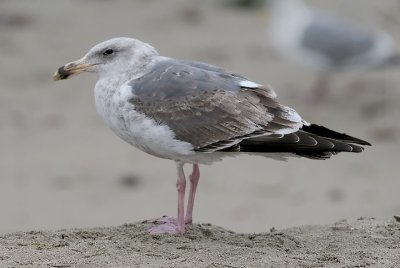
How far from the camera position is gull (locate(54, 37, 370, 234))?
5.88 metres

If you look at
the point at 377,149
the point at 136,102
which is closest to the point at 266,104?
the point at 136,102

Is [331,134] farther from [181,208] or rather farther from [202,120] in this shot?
[181,208]

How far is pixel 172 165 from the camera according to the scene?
1098 centimetres

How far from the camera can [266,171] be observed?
1095 centimetres

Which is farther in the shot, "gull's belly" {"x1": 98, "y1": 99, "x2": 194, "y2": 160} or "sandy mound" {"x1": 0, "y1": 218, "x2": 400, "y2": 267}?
"gull's belly" {"x1": 98, "y1": 99, "x2": 194, "y2": 160}

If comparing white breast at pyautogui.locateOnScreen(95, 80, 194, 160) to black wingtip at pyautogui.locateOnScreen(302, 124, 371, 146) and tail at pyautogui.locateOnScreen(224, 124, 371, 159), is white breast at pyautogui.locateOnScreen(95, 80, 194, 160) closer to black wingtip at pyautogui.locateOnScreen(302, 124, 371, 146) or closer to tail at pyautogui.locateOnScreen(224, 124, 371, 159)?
tail at pyautogui.locateOnScreen(224, 124, 371, 159)

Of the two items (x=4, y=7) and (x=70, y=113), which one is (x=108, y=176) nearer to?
(x=70, y=113)

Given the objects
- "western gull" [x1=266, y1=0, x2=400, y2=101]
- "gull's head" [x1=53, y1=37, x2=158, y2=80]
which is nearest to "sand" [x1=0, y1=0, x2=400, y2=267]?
"western gull" [x1=266, y1=0, x2=400, y2=101]

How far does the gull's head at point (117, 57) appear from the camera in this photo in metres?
6.20

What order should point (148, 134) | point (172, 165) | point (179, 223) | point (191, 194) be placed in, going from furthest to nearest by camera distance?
point (172, 165) → point (191, 194) → point (179, 223) → point (148, 134)

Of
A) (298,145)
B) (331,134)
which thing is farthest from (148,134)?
(331,134)

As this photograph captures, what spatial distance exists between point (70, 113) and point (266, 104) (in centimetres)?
650

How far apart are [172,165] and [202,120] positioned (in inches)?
199

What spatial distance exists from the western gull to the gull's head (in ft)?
22.0
